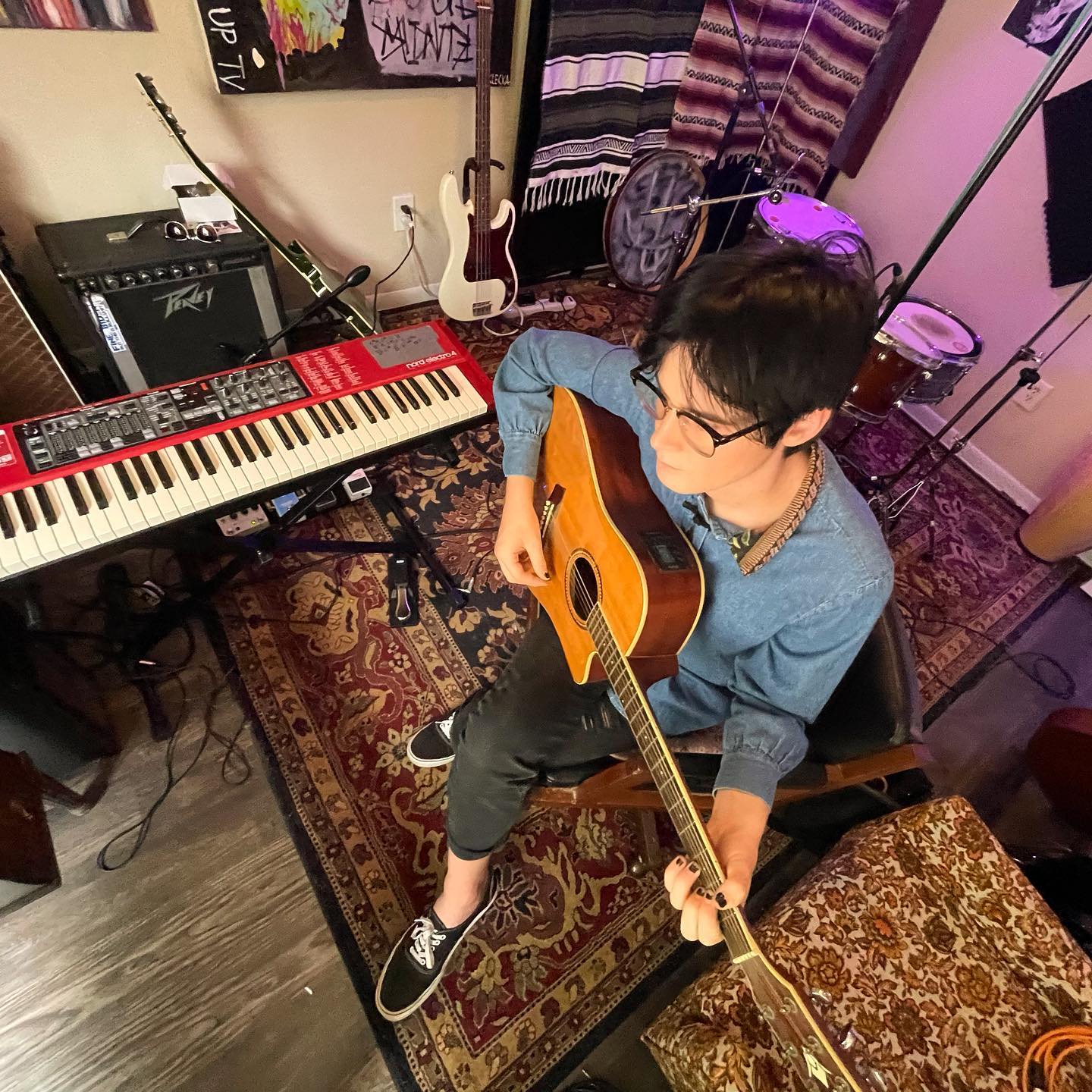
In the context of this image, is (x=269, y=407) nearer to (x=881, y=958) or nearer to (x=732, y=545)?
(x=732, y=545)

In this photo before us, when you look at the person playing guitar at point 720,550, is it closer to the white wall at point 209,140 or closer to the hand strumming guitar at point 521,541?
the hand strumming guitar at point 521,541

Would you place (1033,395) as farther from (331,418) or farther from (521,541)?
(331,418)

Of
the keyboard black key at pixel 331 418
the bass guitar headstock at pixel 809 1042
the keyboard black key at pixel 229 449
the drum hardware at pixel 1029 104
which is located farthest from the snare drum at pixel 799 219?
the bass guitar headstock at pixel 809 1042

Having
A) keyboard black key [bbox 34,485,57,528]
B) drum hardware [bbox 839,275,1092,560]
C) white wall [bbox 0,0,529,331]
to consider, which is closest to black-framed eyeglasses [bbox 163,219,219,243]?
white wall [bbox 0,0,529,331]

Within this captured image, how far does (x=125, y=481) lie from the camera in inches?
46.0

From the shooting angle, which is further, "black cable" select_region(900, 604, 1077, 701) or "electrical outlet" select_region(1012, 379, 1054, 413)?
"electrical outlet" select_region(1012, 379, 1054, 413)

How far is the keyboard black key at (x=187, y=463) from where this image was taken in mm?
1211

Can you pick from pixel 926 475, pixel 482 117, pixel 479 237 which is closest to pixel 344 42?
pixel 482 117

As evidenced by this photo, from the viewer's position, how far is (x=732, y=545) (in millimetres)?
990

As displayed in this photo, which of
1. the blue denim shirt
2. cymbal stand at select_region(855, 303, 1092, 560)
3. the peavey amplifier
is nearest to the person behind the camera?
the blue denim shirt

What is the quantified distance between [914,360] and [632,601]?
5.28 ft

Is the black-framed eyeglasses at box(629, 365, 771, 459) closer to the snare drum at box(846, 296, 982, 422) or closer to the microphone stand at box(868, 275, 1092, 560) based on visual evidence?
the snare drum at box(846, 296, 982, 422)

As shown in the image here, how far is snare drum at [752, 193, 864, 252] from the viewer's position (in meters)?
2.31

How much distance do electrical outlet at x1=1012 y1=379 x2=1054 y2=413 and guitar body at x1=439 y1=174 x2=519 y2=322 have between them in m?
2.04
